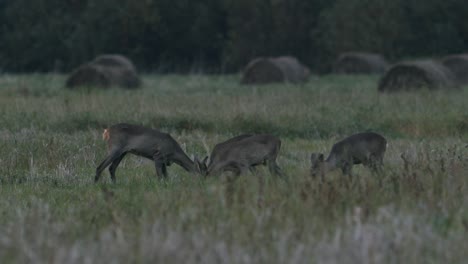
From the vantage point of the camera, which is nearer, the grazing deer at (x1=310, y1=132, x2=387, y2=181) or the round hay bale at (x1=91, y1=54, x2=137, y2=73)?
the grazing deer at (x1=310, y1=132, x2=387, y2=181)

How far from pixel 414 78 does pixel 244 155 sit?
1711 cm

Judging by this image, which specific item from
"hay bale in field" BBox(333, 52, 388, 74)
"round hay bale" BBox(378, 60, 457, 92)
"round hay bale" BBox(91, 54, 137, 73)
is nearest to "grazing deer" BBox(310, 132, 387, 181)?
"round hay bale" BBox(378, 60, 457, 92)

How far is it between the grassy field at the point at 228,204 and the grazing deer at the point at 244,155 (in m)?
0.34

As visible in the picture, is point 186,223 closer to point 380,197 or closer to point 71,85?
point 380,197

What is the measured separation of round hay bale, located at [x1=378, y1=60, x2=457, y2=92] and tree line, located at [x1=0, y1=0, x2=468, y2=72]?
2079 cm

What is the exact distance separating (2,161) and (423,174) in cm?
595

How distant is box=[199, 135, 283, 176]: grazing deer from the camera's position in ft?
43.3


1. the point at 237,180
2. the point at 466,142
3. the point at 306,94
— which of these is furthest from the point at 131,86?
the point at 237,180

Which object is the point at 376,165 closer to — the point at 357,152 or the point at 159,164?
the point at 357,152

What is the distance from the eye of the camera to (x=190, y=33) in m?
55.4

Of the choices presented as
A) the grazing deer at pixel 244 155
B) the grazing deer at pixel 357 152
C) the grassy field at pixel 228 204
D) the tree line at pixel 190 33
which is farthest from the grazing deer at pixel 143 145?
the tree line at pixel 190 33

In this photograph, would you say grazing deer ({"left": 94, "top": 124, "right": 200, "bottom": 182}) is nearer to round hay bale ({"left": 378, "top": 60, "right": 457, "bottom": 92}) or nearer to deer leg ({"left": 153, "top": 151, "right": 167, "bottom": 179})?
deer leg ({"left": 153, "top": 151, "right": 167, "bottom": 179})

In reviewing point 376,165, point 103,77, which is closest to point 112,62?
point 103,77

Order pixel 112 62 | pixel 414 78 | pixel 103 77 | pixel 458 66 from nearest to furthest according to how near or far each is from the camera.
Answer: pixel 414 78
pixel 103 77
pixel 458 66
pixel 112 62
